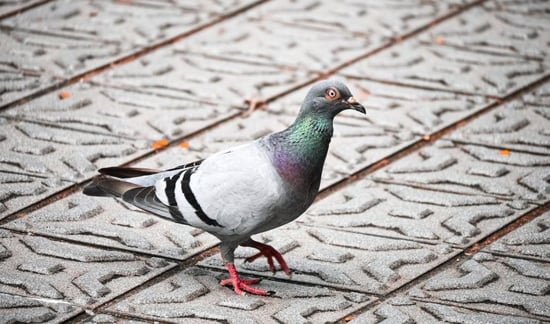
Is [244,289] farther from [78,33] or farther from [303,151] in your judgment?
[78,33]

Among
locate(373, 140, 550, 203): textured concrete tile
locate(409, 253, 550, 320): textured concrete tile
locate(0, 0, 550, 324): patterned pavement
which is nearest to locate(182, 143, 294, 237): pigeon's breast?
locate(0, 0, 550, 324): patterned pavement

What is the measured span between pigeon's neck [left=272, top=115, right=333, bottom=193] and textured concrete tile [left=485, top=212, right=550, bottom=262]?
1.09 meters

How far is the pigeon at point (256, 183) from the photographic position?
4.51m

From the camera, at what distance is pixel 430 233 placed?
207 inches

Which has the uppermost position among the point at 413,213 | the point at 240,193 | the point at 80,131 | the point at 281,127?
the point at 240,193

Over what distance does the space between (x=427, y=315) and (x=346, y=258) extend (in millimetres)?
628

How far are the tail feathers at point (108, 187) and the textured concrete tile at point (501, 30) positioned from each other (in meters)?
3.33

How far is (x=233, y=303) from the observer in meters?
4.61

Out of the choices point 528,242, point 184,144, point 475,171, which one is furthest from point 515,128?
point 184,144

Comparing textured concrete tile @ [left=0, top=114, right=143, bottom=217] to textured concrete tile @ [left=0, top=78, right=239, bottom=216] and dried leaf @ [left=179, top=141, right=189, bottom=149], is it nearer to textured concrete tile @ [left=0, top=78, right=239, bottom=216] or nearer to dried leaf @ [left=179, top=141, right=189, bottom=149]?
textured concrete tile @ [left=0, top=78, right=239, bottom=216]

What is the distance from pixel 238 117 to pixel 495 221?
1.84 metres

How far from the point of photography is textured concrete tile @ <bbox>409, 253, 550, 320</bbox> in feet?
15.1

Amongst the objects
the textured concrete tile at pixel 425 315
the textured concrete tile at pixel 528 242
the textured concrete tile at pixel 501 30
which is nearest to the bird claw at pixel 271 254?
the textured concrete tile at pixel 425 315

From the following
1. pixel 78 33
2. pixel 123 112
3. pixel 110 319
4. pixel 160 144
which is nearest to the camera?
pixel 110 319
